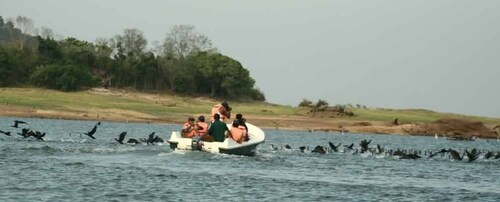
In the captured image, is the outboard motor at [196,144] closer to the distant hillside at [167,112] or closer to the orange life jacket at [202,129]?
the orange life jacket at [202,129]

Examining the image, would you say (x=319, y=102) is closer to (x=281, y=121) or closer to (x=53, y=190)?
(x=281, y=121)

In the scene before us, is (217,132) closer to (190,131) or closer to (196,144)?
(196,144)

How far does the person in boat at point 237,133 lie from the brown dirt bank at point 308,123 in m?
46.6

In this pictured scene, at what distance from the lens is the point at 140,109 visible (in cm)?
9188

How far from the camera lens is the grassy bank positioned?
8662 cm

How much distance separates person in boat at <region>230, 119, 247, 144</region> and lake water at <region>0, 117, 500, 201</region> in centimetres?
95

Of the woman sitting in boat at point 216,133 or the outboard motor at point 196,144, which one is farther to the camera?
the woman sitting in boat at point 216,133

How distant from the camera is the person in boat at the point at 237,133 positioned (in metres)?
39.3

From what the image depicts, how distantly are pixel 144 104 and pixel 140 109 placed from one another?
4711mm

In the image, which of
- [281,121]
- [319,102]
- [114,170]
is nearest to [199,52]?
[319,102]

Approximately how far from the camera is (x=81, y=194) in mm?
25453

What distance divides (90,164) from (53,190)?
774 centimetres

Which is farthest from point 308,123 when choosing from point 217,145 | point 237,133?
point 217,145

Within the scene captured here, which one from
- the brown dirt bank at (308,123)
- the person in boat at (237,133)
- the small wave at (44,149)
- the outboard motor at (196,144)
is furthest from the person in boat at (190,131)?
the brown dirt bank at (308,123)
